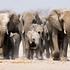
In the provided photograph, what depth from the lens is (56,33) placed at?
1914cm

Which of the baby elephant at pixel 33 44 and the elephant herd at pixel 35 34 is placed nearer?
the baby elephant at pixel 33 44

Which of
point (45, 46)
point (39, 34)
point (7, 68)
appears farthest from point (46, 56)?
point (7, 68)

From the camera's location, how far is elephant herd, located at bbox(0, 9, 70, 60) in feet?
61.5

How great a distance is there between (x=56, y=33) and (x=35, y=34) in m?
0.87

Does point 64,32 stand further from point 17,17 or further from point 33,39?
point 17,17

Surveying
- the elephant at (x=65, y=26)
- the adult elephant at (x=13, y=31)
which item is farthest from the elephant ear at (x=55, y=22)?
the adult elephant at (x=13, y=31)

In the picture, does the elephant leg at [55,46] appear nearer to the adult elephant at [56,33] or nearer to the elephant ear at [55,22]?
the adult elephant at [56,33]

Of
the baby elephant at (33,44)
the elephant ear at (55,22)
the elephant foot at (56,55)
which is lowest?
the elephant foot at (56,55)

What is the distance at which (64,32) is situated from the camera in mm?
18656

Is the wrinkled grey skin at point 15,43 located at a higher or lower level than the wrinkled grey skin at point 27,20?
lower

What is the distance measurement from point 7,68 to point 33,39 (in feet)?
18.1

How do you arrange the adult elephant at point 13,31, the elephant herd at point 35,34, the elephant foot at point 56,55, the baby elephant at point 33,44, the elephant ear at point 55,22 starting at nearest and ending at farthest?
the elephant foot at point 56,55, the baby elephant at point 33,44, the elephant herd at point 35,34, the elephant ear at point 55,22, the adult elephant at point 13,31

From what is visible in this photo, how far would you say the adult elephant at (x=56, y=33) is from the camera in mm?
18797

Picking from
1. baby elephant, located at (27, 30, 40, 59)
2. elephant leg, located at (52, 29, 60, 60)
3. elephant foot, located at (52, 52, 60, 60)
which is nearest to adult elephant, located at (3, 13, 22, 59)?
baby elephant, located at (27, 30, 40, 59)
